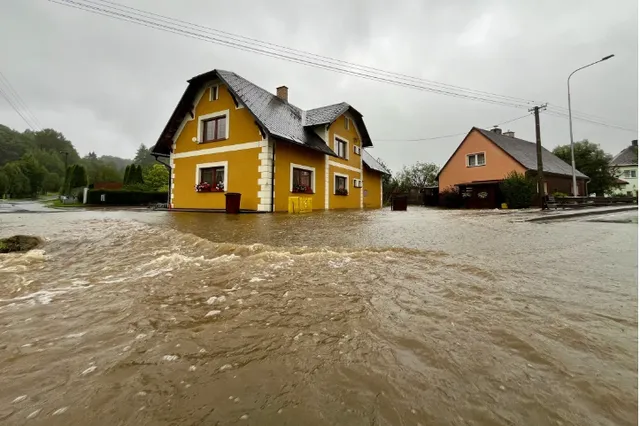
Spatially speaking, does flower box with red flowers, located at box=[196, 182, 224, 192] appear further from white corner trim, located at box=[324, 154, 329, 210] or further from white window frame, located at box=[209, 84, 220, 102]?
white corner trim, located at box=[324, 154, 329, 210]

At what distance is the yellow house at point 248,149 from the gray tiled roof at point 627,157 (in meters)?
49.0

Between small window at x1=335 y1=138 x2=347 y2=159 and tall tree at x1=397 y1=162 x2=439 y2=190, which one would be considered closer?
small window at x1=335 y1=138 x2=347 y2=159

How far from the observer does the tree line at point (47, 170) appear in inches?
1373

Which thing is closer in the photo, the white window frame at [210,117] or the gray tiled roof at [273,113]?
the gray tiled roof at [273,113]

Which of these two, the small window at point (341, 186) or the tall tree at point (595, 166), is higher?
the tall tree at point (595, 166)

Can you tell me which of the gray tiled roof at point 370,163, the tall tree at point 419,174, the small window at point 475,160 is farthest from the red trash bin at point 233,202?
the tall tree at point 419,174

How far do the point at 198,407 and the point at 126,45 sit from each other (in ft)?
67.1

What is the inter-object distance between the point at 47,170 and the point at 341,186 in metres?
71.6

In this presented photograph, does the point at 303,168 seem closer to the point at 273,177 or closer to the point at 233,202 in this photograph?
the point at 273,177

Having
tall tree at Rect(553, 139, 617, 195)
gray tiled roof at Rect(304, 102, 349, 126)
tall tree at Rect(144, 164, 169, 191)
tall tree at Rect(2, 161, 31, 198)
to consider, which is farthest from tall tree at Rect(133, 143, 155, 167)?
tall tree at Rect(553, 139, 617, 195)

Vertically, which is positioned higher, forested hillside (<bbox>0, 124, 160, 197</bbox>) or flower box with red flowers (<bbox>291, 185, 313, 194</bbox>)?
forested hillside (<bbox>0, 124, 160, 197</bbox>)

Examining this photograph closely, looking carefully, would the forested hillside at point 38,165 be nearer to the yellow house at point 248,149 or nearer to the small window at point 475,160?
the yellow house at point 248,149

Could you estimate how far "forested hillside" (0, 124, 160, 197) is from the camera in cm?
4409

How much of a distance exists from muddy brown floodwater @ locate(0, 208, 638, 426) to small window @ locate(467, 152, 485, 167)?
23244 mm
